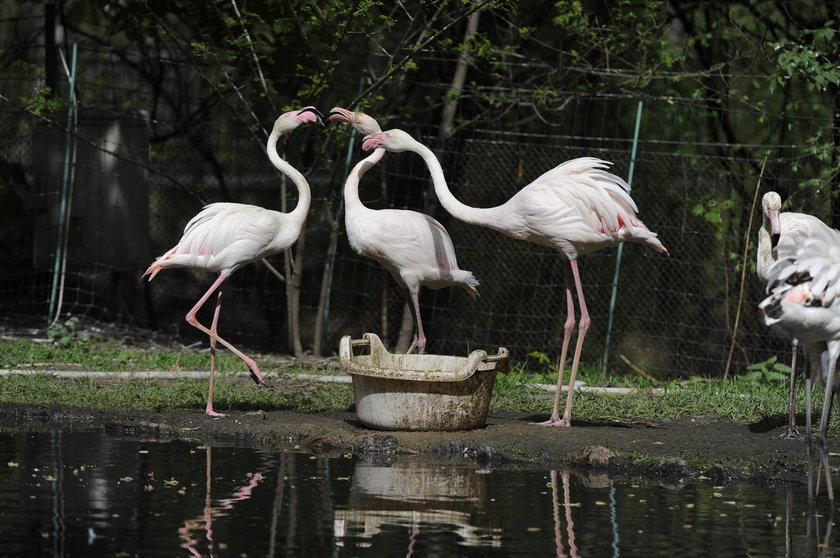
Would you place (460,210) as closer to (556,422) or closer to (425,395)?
(425,395)

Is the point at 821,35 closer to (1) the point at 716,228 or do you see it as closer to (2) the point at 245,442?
(1) the point at 716,228

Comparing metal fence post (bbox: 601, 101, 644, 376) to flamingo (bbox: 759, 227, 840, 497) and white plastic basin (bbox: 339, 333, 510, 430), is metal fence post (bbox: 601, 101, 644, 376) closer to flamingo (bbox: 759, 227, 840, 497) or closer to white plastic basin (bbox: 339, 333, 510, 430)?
white plastic basin (bbox: 339, 333, 510, 430)

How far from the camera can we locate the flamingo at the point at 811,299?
226 inches

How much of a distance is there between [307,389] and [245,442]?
1.92 meters

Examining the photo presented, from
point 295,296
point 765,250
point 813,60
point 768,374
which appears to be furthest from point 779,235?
point 295,296

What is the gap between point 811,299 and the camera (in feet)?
18.8

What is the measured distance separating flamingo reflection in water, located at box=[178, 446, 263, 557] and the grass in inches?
83.5

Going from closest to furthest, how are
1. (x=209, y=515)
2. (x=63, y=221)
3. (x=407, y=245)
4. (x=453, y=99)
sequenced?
(x=209, y=515), (x=407, y=245), (x=453, y=99), (x=63, y=221)

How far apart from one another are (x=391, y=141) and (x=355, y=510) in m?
3.67

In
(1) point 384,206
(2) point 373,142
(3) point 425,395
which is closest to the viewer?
(3) point 425,395

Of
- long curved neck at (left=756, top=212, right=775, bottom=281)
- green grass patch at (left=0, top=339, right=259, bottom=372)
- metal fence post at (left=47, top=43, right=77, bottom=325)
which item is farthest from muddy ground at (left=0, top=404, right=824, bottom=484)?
metal fence post at (left=47, top=43, right=77, bottom=325)

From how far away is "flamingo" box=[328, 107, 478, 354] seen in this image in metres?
8.05

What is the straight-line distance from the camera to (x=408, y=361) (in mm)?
7602

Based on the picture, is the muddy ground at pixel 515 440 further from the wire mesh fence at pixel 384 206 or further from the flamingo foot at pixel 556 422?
the wire mesh fence at pixel 384 206
